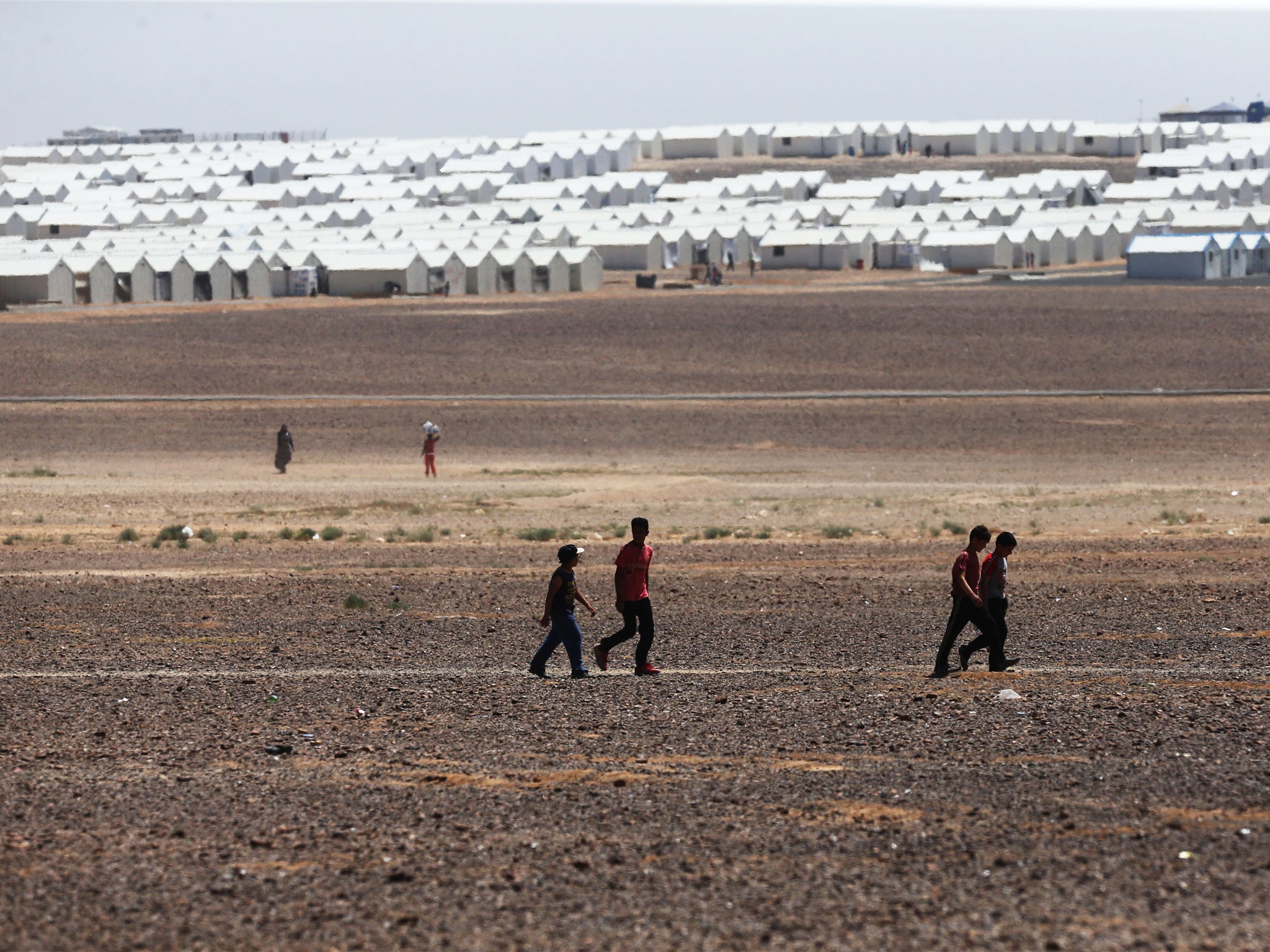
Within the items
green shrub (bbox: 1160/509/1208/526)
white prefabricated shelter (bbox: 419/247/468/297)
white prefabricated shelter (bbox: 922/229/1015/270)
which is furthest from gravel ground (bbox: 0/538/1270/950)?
white prefabricated shelter (bbox: 922/229/1015/270)

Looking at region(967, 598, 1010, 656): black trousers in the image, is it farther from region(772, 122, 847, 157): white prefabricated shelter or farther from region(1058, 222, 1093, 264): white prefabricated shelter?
region(772, 122, 847, 157): white prefabricated shelter

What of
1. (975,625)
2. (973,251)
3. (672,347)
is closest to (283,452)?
(672,347)

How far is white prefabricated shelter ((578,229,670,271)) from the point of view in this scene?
78.6 meters

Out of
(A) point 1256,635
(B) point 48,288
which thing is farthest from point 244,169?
(A) point 1256,635

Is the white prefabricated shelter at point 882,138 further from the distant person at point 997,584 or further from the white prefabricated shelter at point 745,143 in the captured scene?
the distant person at point 997,584

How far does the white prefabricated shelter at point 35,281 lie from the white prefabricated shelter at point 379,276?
33.5 feet

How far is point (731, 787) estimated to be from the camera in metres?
9.45

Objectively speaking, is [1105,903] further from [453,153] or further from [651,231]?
[453,153]

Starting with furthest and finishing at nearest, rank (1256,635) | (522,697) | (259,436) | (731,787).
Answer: (259,436), (1256,635), (522,697), (731,787)

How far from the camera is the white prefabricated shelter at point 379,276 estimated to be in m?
67.7

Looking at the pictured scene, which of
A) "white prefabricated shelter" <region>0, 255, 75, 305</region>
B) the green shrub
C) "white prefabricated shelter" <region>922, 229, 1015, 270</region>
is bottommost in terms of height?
the green shrub

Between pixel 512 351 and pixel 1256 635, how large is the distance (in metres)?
34.7

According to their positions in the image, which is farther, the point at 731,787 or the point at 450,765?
the point at 450,765

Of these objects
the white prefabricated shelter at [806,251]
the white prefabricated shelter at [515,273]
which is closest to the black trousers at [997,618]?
the white prefabricated shelter at [515,273]
